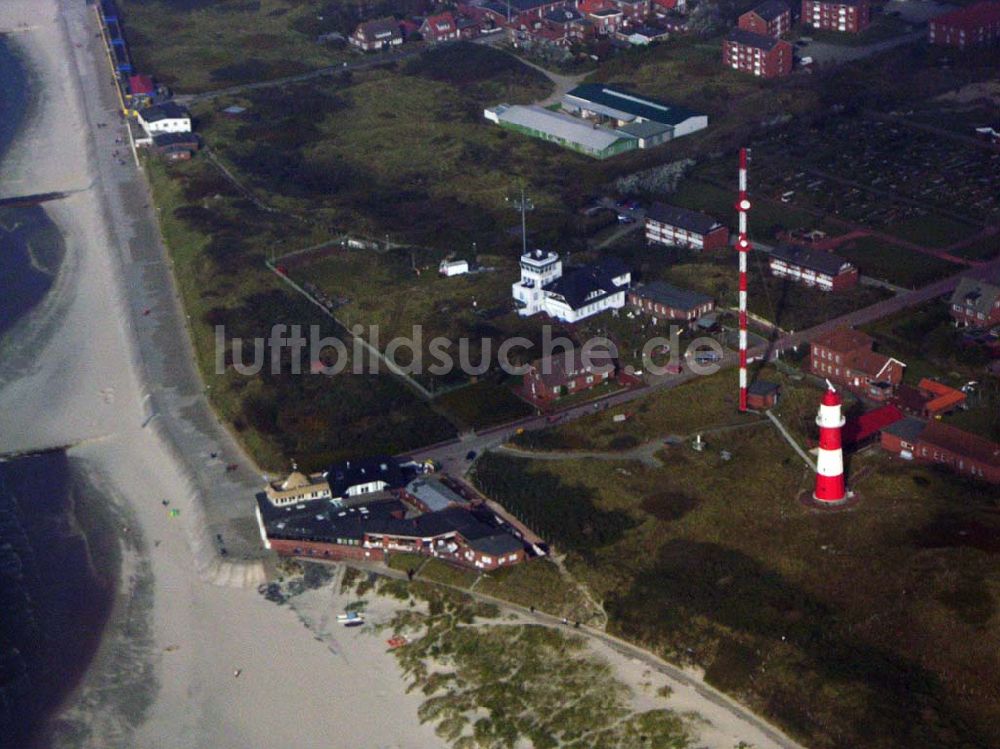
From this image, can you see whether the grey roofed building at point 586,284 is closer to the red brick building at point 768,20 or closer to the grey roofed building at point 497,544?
the grey roofed building at point 497,544

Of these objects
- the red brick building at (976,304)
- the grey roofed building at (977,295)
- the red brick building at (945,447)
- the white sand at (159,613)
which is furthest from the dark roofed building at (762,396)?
the white sand at (159,613)

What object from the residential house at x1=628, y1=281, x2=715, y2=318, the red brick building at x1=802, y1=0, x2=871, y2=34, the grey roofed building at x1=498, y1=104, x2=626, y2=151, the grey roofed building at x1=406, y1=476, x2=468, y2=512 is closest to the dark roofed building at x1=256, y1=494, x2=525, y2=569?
the grey roofed building at x1=406, y1=476, x2=468, y2=512

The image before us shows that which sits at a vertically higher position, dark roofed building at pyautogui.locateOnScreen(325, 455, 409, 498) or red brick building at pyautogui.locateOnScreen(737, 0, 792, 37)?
dark roofed building at pyautogui.locateOnScreen(325, 455, 409, 498)

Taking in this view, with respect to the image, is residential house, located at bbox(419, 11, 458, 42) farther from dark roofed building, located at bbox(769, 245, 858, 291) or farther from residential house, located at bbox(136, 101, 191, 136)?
dark roofed building, located at bbox(769, 245, 858, 291)

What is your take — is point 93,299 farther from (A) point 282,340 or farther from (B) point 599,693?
(B) point 599,693

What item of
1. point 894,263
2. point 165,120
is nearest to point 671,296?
point 894,263

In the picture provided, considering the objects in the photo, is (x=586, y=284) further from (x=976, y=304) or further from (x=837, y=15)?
(x=837, y=15)
